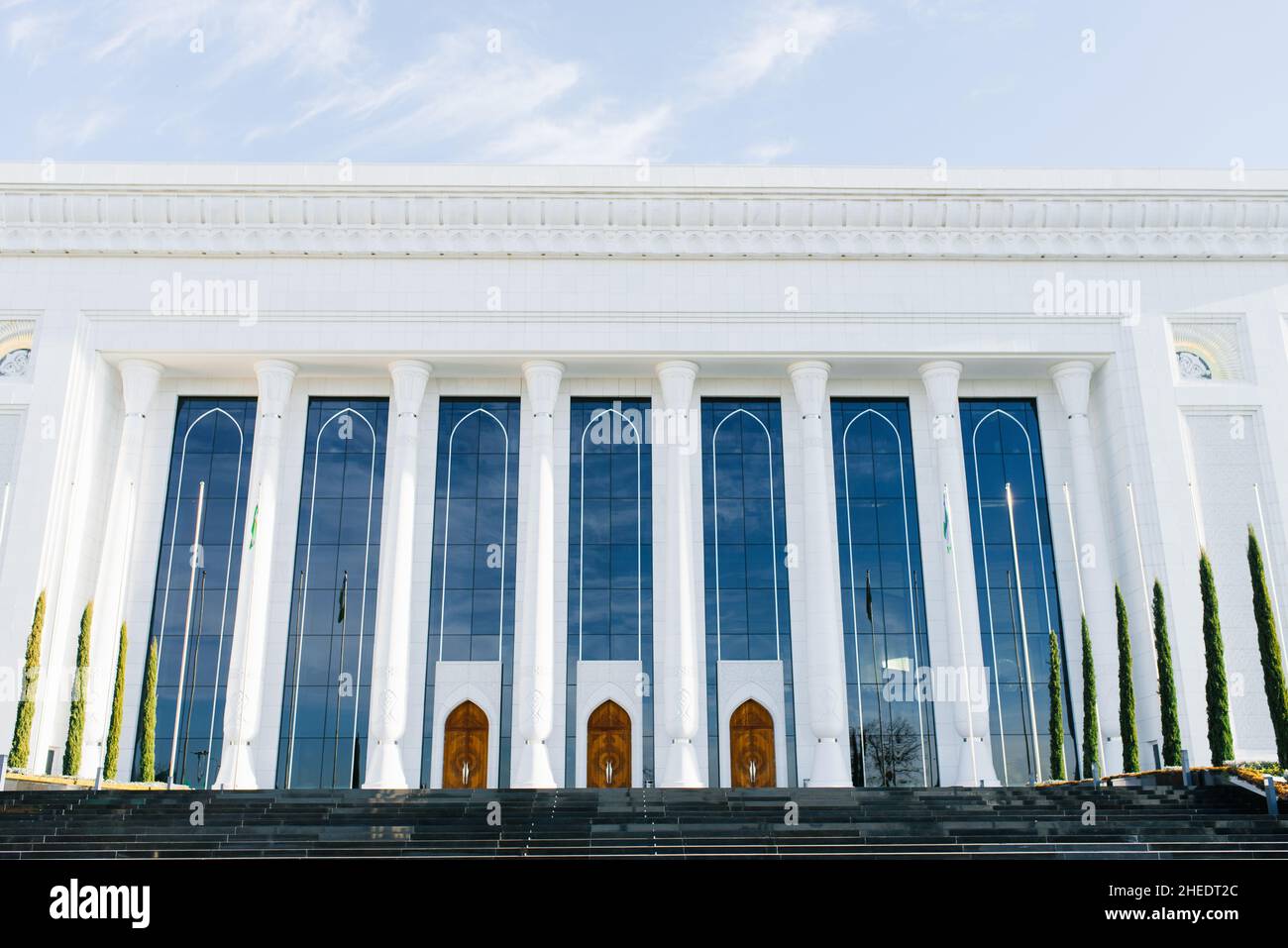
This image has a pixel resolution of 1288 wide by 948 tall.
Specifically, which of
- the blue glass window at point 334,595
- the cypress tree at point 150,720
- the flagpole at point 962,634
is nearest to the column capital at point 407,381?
the blue glass window at point 334,595

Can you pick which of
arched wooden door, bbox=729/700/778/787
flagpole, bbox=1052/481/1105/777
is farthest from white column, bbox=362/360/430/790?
flagpole, bbox=1052/481/1105/777

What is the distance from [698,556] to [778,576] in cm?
207

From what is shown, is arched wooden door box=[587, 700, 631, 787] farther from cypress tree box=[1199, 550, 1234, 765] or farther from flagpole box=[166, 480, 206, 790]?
cypress tree box=[1199, 550, 1234, 765]

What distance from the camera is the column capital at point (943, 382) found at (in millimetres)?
28781

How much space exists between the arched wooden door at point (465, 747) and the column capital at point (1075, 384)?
16.1 meters

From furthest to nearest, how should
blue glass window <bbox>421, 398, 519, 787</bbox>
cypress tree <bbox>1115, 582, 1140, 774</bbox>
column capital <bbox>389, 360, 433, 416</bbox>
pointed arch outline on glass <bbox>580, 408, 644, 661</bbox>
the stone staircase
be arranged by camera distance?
column capital <bbox>389, 360, 433, 416</bbox> → pointed arch outline on glass <bbox>580, 408, 644, 661</bbox> → blue glass window <bbox>421, 398, 519, 787</bbox> → cypress tree <bbox>1115, 582, 1140, 774</bbox> → the stone staircase

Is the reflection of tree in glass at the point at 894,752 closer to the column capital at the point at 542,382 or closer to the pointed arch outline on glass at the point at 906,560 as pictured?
the pointed arch outline on glass at the point at 906,560

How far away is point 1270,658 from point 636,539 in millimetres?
13741

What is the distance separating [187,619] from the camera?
27672 millimetres

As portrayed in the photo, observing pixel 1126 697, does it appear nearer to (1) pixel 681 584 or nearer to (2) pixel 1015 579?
(2) pixel 1015 579

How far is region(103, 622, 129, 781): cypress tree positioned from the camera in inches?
953

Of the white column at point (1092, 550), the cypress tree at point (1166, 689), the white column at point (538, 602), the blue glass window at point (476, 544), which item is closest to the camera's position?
the cypress tree at point (1166, 689)
